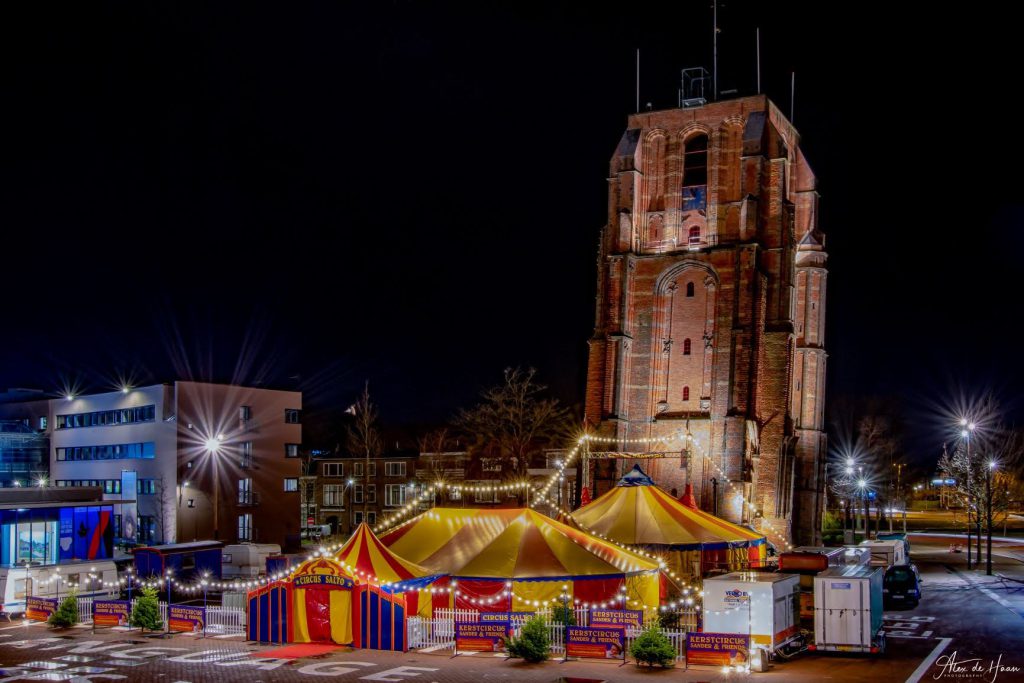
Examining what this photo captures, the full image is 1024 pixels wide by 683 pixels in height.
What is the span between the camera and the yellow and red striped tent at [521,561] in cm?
2958

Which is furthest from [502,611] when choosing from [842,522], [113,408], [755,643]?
[842,522]

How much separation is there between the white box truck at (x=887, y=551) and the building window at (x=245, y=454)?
42.8 metres

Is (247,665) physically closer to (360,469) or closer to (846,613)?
(846,613)

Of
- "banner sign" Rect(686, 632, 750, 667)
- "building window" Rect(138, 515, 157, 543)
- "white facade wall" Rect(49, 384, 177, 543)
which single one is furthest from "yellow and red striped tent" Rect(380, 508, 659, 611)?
"building window" Rect(138, 515, 157, 543)

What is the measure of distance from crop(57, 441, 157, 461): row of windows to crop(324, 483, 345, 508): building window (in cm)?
2023

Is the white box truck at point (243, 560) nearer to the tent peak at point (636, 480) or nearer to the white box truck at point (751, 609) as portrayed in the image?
the tent peak at point (636, 480)

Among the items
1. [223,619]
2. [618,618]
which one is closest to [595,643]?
[618,618]

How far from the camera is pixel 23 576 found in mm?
→ 34062

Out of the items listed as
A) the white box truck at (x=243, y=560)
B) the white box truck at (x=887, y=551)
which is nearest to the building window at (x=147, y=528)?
the white box truck at (x=243, y=560)

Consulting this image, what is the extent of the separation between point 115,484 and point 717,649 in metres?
53.9

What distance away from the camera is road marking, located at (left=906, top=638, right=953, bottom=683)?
22.5m

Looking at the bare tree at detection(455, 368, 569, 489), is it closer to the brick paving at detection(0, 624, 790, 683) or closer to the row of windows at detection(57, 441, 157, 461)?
the row of windows at detection(57, 441, 157, 461)

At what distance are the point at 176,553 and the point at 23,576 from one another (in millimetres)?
8780

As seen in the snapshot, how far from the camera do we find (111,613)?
30.7m
